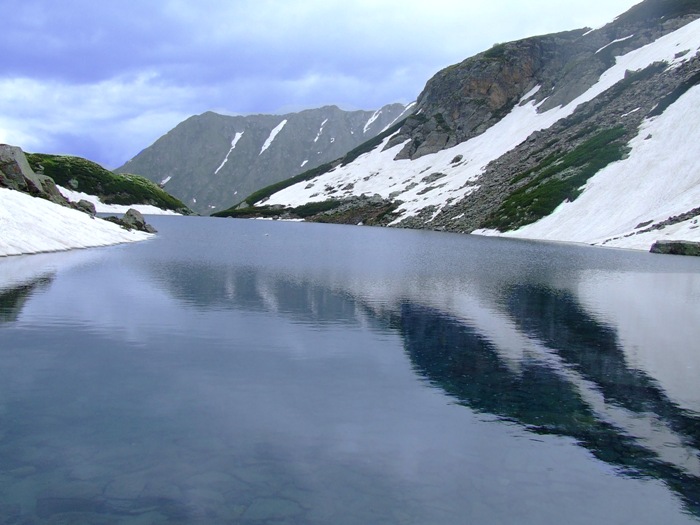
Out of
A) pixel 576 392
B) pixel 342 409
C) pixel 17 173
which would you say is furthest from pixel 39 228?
pixel 576 392

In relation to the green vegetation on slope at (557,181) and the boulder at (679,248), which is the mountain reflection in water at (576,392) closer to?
the boulder at (679,248)

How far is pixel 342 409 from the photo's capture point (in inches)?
587

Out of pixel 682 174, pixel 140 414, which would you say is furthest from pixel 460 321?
pixel 682 174

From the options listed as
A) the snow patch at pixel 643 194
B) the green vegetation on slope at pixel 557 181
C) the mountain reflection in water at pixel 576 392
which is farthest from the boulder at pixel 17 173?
the green vegetation on slope at pixel 557 181

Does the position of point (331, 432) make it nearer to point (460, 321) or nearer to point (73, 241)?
point (460, 321)

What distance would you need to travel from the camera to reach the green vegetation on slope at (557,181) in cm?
11125

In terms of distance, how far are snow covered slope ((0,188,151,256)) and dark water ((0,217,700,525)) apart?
19.5m

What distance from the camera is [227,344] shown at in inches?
843

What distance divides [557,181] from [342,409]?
11318cm

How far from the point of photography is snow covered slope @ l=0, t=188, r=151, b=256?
160ft

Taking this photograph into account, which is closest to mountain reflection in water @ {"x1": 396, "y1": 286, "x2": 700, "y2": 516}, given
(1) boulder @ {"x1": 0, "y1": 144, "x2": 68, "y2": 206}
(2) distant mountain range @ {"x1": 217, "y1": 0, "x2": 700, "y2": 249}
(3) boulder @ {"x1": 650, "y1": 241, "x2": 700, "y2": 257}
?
(3) boulder @ {"x1": 650, "y1": 241, "x2": 700, "y2": 257}

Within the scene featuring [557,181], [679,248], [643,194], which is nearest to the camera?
[679,248]

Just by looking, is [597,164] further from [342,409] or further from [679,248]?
[342,409]

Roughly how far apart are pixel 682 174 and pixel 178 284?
8942 cm
